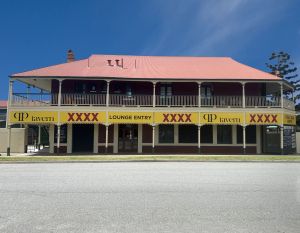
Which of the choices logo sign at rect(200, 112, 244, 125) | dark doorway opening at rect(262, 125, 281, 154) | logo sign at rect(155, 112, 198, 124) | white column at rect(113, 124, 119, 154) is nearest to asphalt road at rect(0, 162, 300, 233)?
logo sign at rect(155, 112, 198, 124)

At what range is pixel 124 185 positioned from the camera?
9445 mm

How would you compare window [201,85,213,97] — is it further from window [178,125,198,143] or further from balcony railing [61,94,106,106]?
balcony railing [61,94,106,106]

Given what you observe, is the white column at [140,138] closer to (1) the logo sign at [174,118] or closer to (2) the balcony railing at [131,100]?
(2) the balcony railing at [131,100]

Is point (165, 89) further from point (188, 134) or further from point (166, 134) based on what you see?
point (188, 134)

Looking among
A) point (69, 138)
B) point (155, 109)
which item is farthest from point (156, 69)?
point (69, 138)

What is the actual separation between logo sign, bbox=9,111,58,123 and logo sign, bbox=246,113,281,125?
14.1 m

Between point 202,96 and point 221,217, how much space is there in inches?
838

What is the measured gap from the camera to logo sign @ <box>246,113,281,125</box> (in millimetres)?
24453

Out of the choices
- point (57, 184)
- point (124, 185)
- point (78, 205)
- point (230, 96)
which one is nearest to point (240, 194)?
point (124, 185)

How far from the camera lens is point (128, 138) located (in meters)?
26.3

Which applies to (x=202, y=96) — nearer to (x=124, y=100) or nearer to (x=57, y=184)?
(x=124, y=100)

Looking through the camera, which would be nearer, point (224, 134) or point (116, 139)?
point (116, 139)

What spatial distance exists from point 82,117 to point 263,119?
13.2m

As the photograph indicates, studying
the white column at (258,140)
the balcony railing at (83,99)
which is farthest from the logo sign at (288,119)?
the balcony railing at (83,99)
